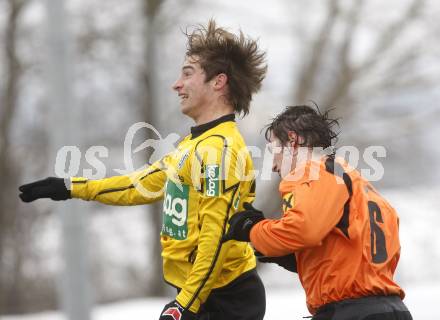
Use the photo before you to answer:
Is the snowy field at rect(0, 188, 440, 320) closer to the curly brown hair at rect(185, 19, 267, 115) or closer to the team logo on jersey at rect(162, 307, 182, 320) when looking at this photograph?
the curly brown hair at rect(185, 19, 267, 115)

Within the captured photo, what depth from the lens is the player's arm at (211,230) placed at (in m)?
3.22

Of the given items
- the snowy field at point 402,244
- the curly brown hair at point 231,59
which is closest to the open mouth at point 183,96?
the curly brown hair at point 231,59

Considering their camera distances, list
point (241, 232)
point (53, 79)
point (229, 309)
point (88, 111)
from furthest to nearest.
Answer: point (88, 111)
point (53, 79)
point (229, 309)
point (241, 232)

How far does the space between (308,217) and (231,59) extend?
35.9 inches

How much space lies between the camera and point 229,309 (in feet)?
11.5

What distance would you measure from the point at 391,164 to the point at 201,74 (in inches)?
485

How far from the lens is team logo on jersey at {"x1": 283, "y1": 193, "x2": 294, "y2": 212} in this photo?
3.10m

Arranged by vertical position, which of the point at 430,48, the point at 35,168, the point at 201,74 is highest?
the point at 430,48

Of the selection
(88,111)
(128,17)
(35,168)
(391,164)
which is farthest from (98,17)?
(391,164)

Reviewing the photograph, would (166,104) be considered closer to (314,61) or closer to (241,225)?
(314,61)

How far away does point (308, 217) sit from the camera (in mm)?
2967

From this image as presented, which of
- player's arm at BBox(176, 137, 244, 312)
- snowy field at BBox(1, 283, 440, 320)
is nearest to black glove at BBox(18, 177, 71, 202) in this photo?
player's arm at BBox(176, 137, 244, 312)

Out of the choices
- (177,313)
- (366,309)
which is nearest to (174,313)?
(177,313)

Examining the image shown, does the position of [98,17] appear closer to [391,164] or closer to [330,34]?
[330,34]
